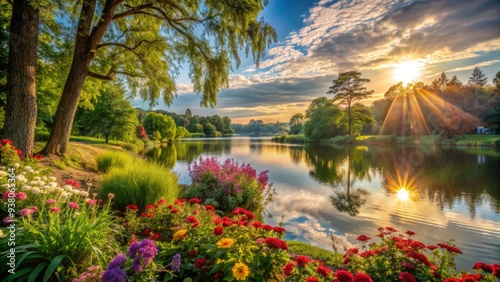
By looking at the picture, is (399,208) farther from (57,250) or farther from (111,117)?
(111,117)

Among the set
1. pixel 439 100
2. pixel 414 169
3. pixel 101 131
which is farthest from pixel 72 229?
pixel 439 100

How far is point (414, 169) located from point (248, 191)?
12578mm

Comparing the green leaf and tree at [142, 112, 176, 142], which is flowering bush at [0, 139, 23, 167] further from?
tree at [142, 112, 176, 142]

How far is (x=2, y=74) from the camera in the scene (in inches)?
392

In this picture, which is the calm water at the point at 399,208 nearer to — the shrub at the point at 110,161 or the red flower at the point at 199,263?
the red flower at the point at 199,263

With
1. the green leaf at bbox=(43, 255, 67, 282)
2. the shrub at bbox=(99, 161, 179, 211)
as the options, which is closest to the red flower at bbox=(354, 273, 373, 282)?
the green leaf at bbox=(43, 255, 67, 282)

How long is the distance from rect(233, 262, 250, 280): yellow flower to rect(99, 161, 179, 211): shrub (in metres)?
3.90

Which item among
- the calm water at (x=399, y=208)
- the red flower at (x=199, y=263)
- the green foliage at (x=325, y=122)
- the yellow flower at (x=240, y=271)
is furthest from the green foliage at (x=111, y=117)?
the green foliage at (x=325, y=122)

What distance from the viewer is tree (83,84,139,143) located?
27969mm

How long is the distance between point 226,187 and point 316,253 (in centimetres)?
348

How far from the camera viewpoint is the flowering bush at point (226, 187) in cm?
697

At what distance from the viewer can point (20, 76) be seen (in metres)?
6.41

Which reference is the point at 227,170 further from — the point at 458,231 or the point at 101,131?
the point at 101,131

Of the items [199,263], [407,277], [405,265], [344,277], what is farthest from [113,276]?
[405,265]
